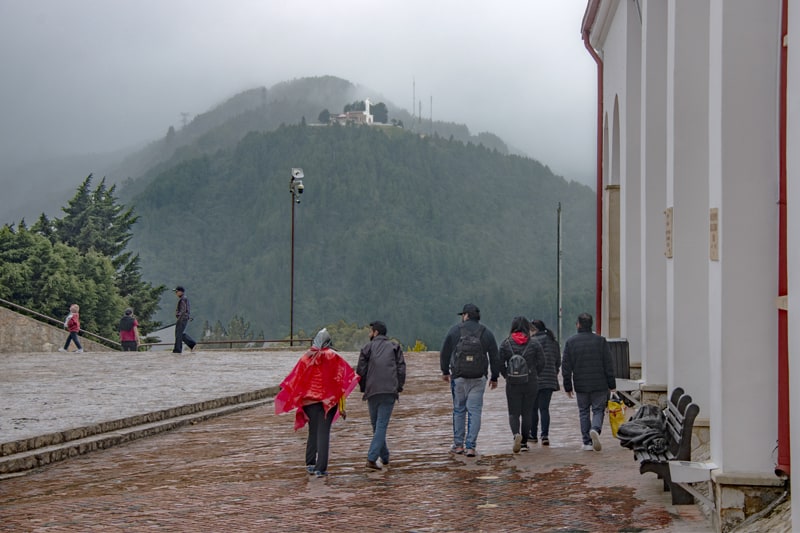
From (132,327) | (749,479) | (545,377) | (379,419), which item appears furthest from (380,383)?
(132,327)

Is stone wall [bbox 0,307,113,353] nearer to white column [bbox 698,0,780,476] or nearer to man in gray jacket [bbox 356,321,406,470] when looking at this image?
man in gray jacket [bbox 356,321,406,470]

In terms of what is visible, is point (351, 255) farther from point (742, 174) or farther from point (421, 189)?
point (742, 174)

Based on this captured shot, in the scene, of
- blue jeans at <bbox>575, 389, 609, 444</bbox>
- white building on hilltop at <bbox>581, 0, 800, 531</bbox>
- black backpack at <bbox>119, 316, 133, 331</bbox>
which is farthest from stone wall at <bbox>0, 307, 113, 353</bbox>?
white building on hilltop at <bbox>581, 0, 800, 531</bbox>

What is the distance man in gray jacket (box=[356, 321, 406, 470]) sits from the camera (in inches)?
466

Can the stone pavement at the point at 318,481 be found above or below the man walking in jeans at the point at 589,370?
below

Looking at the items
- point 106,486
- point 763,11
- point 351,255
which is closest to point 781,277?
point 763,11

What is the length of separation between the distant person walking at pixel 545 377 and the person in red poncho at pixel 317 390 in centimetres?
253

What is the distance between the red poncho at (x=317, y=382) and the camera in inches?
463

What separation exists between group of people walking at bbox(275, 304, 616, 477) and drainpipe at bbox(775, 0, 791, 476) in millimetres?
4221

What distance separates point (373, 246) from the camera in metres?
175

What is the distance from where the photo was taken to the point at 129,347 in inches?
1348

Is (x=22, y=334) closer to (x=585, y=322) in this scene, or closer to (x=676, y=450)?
(x=585, y=322)

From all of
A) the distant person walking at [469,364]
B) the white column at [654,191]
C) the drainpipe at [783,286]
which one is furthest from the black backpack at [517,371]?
the drainpipe at [783,286]

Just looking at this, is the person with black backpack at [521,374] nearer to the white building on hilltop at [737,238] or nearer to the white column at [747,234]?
the white building on hilltop at [737,238]
